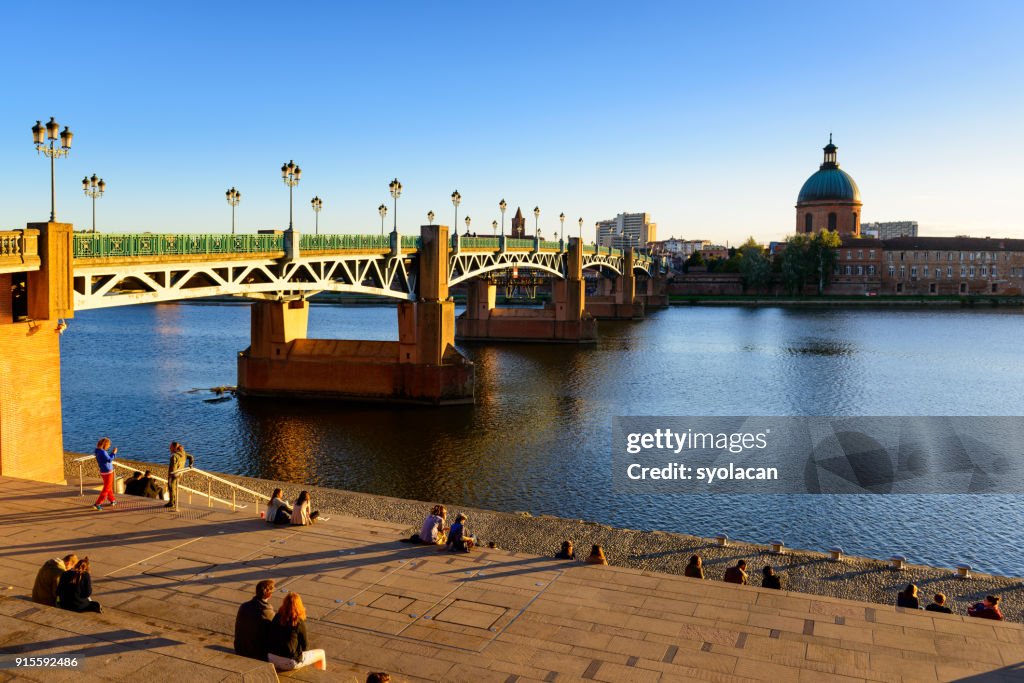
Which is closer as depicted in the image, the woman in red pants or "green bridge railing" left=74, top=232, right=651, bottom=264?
the woman in red pants

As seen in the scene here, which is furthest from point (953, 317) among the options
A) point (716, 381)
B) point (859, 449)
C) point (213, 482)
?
point (213, 482)

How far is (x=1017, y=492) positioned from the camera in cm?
2775

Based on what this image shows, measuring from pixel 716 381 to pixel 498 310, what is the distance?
119 feet

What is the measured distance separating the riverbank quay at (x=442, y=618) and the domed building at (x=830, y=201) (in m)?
174

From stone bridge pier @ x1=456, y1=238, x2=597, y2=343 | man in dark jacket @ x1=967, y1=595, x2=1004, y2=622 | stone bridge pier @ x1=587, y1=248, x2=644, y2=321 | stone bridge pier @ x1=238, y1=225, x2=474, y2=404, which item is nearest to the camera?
man in dark jacket @ x1=967, y1=595, x2=1004, y2=622

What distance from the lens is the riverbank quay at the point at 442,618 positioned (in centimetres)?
1023

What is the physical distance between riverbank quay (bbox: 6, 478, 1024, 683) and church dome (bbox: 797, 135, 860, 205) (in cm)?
17917

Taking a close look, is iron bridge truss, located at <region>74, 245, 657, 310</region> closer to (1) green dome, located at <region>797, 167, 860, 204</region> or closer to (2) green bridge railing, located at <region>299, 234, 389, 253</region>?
(2) green bridge railing, located at <region>299, 234, 389, 253</region>

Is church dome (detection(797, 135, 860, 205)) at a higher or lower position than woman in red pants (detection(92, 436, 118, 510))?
higher

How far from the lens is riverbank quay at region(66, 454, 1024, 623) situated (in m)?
16.8

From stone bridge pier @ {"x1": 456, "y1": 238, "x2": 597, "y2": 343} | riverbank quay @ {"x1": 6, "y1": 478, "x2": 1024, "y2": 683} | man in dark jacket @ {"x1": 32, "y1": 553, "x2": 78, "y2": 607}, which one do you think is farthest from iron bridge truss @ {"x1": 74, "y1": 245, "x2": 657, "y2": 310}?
stone bridge pier @ {"x1": 456, "y1": 238, "x2": 597, "y2": 343}

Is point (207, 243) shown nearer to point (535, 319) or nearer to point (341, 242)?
point (341, 242)

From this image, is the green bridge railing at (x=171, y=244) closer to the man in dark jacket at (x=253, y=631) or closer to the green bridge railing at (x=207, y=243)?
the green bridge railing at (x=207, y=243)

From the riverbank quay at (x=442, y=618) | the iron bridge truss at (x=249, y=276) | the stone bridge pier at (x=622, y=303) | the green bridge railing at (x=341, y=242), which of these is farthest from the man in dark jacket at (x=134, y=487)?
the stone bridge pier at (x=622, y=303)
